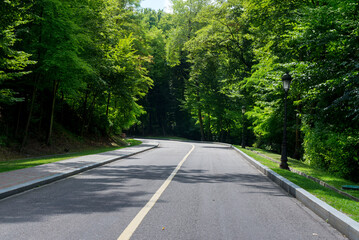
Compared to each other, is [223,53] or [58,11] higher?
[223,53]

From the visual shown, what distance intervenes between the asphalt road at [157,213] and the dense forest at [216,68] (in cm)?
478

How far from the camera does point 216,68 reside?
1649 inches

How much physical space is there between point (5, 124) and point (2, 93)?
4932 mm

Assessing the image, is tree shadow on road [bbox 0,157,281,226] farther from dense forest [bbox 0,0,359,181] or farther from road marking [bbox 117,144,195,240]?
dense forest [bbox 0,0,359,181]

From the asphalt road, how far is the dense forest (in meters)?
4.78

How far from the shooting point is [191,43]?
3219 cm

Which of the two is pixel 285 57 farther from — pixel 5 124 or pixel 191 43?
pixel 5 124

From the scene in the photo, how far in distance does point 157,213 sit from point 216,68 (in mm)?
38137

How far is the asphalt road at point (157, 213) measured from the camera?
4312mm

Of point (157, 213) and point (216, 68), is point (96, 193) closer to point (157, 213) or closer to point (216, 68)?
point (157, 213)

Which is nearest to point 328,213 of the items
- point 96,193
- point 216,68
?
point 96,193

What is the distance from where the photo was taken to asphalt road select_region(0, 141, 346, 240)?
431 cm

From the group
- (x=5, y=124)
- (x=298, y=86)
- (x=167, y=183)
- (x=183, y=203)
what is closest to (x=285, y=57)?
(x=298, y=86)

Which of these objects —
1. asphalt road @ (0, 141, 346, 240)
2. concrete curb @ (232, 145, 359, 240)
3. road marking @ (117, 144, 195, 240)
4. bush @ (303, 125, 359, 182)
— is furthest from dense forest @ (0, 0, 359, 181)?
road marking @ (117, 144, 195, 240)
